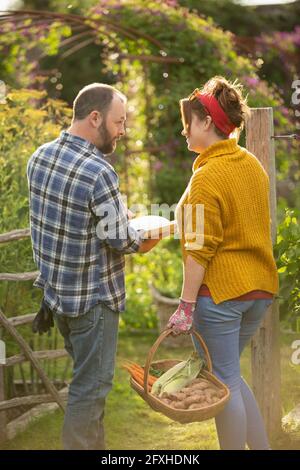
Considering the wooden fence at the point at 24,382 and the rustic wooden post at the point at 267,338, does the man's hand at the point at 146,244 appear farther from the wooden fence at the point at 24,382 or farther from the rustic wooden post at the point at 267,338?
the wooden fence at the point at 24,382

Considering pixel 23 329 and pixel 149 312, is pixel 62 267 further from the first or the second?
pixel 149 312

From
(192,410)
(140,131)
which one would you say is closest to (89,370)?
(192,410)

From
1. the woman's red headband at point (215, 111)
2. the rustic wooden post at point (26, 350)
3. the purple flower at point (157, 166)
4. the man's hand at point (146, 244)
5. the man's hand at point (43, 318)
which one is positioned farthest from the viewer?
the purple flower at point (157, 166)

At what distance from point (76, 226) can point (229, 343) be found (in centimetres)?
77

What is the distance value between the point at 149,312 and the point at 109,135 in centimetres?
381

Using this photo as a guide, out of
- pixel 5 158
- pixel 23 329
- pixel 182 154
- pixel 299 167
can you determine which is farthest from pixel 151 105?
pixel 23 329

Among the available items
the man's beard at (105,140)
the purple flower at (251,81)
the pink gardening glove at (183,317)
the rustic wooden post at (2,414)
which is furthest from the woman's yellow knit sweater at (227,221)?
the purple flower at (251,81)

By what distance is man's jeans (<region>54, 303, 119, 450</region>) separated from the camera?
325 cm

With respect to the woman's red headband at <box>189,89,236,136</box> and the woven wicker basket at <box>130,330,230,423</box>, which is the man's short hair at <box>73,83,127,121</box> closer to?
the woman's red headband at <box>189,89,236,136</box>

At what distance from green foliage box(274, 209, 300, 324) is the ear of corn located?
888 mm

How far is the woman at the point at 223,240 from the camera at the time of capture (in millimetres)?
3133

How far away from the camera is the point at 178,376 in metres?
3.31

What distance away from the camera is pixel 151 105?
25.9 feet

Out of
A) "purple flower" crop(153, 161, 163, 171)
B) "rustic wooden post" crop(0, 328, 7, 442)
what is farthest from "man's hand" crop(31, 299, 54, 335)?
"purple flower" crop(153, 161, 163, 171)
